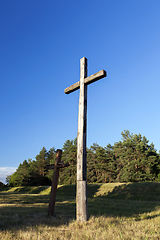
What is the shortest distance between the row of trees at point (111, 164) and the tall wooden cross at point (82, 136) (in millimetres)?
35616

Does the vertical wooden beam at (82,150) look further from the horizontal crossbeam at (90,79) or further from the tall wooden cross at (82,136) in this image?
the horizontal crossbeam at (90,79)

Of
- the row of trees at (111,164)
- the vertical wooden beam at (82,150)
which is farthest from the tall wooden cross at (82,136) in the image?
the row of trees at (111,164)

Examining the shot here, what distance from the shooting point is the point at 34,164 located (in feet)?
194

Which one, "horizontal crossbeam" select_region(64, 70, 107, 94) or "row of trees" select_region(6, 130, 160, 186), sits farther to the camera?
"row of trees" select_region(6, 130, 160, 186)

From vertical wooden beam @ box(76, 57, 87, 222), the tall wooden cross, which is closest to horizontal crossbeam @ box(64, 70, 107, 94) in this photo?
the tall wooden cross

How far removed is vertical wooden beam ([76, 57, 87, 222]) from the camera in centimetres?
675

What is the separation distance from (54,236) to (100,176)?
48560 mm

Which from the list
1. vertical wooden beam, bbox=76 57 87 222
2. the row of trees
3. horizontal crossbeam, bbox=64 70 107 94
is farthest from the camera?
the row of trees

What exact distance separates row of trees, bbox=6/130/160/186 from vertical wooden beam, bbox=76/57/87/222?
3563 centimetres

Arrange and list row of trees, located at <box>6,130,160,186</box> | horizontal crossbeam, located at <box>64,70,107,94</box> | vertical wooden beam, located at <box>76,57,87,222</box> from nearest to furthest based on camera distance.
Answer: vertical wooden beam, located at <box>76,57,87,222</box>, horizontal crossbeam, located at <box>64,70,107,94</box>, row of trees, located at <box>6,130,160,186</box>

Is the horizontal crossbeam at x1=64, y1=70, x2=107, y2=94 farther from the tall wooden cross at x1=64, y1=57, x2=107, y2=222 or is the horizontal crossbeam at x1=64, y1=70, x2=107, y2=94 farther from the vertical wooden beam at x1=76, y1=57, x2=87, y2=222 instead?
the vertical wooden beam at x1=76, y1=57, x2=87, y2=222

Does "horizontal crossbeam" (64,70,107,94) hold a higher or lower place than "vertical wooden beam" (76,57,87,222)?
higher

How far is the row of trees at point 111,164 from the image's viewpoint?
42.8m

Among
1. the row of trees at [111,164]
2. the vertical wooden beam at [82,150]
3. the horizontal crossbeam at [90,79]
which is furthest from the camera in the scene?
the row of trees at [111,164]
